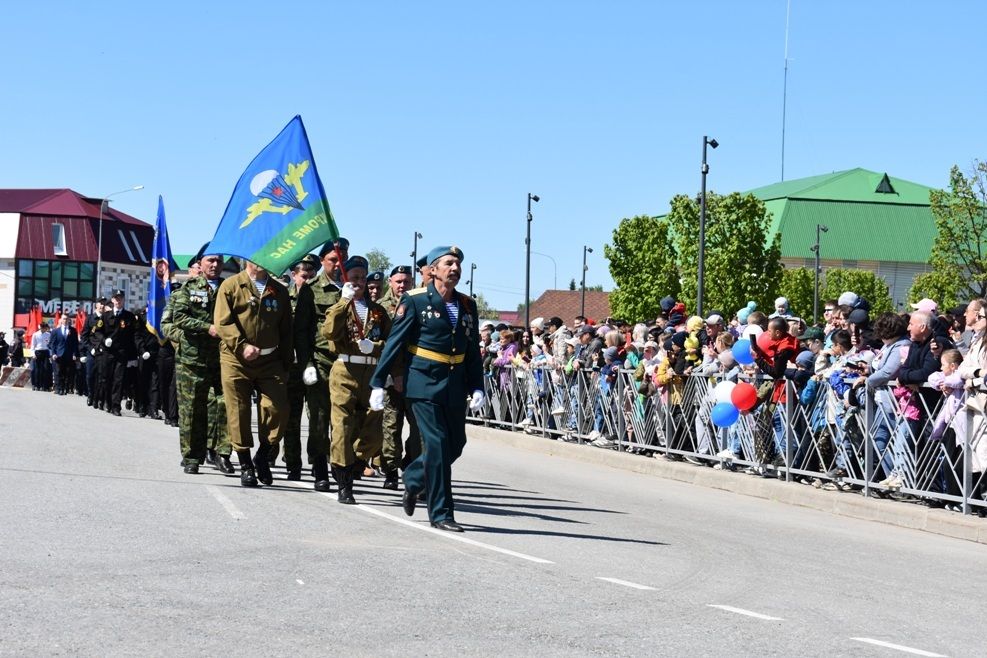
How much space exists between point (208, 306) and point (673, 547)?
5513mm

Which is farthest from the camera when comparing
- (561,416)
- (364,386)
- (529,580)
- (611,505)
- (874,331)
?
(561,416)

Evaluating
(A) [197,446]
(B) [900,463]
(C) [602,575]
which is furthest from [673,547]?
(A) [197,446]

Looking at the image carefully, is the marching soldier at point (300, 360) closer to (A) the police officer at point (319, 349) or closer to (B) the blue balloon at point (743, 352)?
(A) the police officer at point (319, 349)

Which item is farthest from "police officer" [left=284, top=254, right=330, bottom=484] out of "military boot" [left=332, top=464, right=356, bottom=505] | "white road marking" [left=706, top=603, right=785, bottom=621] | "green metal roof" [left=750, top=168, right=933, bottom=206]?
"green metal roof" [left=750, top=168, right=933, bottom=206]

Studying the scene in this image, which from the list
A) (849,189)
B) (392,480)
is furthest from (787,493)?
(849,189)

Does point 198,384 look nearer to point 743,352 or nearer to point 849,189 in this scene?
point 743,352

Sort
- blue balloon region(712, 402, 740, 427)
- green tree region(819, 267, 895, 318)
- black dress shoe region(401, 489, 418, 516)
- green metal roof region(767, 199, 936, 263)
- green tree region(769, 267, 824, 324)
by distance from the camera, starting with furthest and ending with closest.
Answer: green metal roof region(767, 199, 936, 263) < green tree region(819, 267, 895, 318) < green tree region(769, 267, 824, 324) < blue balloon region(712, 402, 740, 427) < black dress shoe region(401, 489, 418, 516)

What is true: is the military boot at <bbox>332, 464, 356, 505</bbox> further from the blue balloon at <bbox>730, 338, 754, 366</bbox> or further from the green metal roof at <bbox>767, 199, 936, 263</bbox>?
the green metal roof at <bbox>767, 199, 936, 263</bbox>

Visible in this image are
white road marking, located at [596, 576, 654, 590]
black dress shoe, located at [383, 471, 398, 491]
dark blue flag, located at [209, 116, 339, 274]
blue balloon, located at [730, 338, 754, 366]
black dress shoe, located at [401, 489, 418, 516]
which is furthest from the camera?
blue balloon, located at [730, 338, 754, 366]

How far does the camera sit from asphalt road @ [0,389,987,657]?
619 centimetres

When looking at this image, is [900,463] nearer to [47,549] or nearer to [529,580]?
[529,580]

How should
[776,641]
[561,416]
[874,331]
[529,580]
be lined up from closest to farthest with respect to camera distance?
[776,641] → [529,580] → [874,331] → [561,416]

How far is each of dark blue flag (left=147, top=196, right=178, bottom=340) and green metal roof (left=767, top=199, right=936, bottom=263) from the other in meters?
113

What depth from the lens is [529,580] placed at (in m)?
7.73
